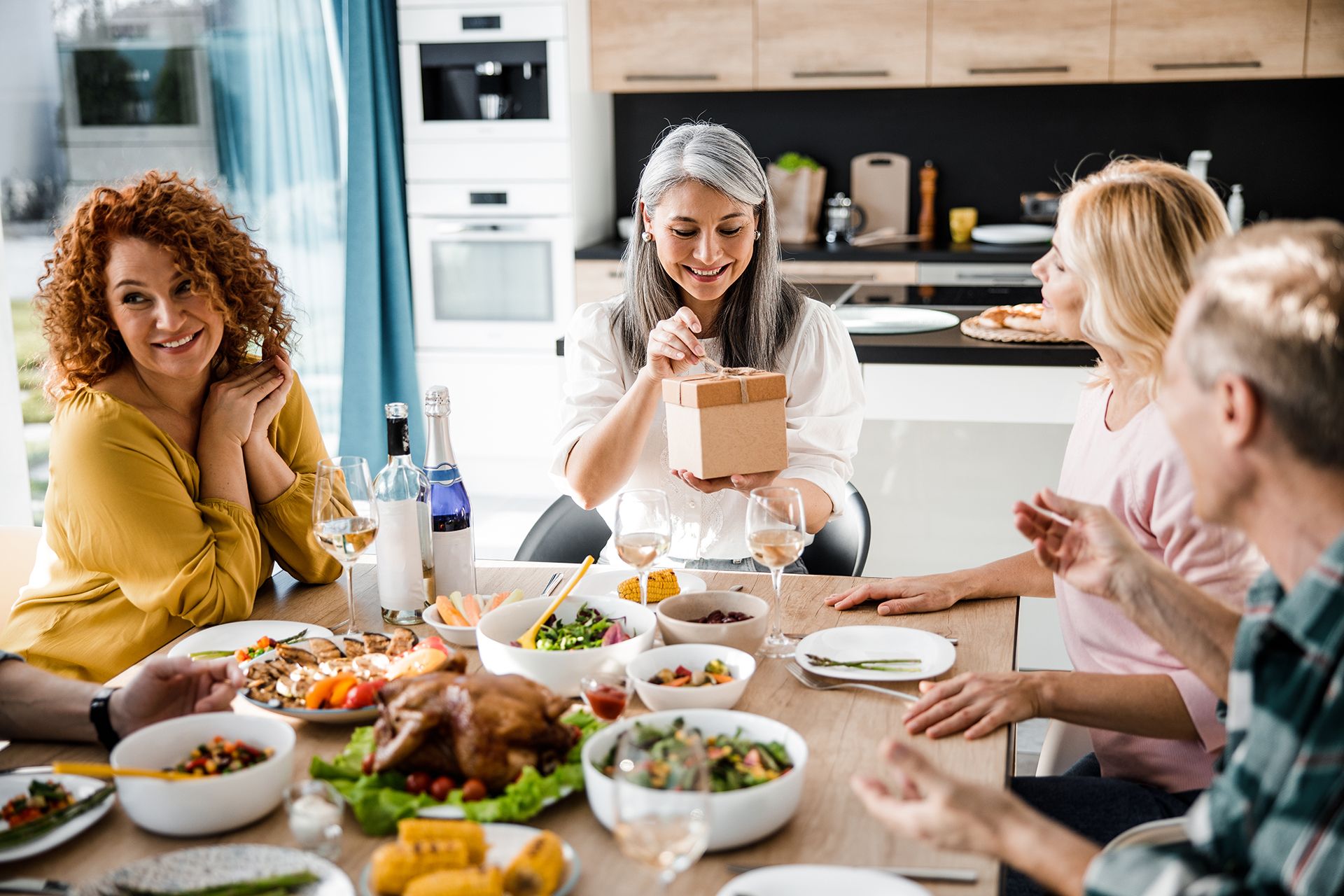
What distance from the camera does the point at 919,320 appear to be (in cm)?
325

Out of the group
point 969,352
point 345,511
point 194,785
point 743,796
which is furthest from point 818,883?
point 969,352

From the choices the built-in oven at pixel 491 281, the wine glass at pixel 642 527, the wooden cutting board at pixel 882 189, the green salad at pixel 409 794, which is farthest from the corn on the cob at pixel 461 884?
the wooden cutting board at pixel 882 189

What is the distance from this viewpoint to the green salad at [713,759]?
104cm

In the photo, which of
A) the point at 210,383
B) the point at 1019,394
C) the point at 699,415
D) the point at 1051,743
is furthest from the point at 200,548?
the point at 1019,394

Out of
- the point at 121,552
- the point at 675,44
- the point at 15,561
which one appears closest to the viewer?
the point at 121,552

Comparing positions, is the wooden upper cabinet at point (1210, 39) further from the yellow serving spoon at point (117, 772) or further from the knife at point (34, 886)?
the knife at point (34, 886)

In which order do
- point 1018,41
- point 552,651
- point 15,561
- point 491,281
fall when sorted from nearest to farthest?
point 552,651, point 15,561, point 1018,41, point 491,281

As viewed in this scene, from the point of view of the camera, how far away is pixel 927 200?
5.30m

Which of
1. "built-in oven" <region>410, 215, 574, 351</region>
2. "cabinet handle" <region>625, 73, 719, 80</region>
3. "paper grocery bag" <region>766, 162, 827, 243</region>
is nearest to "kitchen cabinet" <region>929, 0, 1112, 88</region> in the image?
"paper grocery bag" <region>766, 162, 827, 243</region>

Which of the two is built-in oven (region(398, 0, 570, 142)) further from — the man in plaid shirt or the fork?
the man in plaid shirt

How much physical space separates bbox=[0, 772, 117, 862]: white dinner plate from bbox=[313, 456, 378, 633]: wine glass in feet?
1.51

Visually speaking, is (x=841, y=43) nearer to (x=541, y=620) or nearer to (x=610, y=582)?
(x=610, y=582)

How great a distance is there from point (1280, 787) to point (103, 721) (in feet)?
3.97

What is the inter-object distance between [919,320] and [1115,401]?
1400 millimetres
